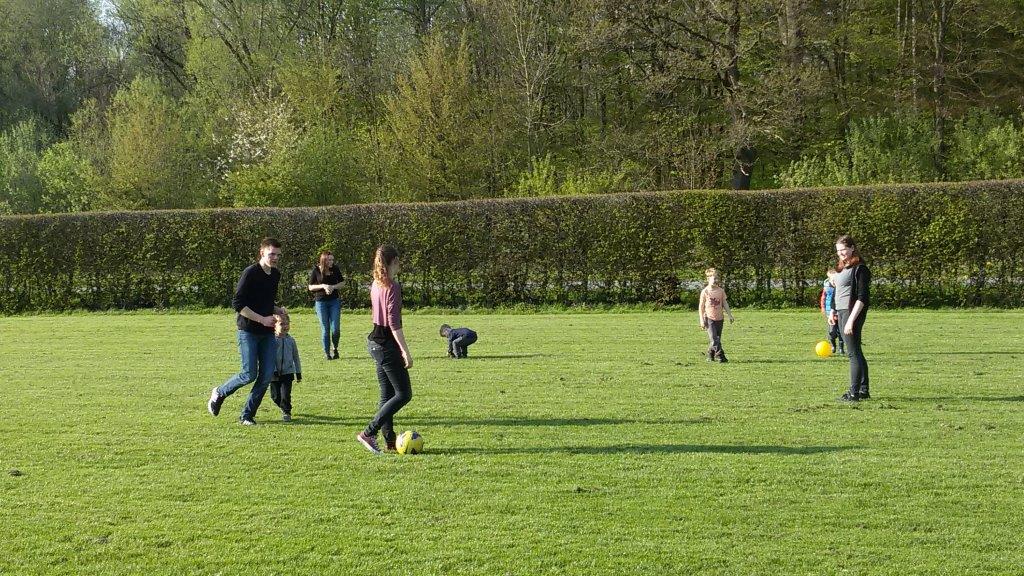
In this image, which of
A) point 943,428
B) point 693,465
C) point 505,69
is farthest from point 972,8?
point 693,465

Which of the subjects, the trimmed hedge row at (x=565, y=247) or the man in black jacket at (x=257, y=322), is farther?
the trimmed hedge row at (x=565, y=247)

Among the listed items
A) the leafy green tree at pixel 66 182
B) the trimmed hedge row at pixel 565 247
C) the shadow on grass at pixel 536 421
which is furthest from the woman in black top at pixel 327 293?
the leafy green tree at pixel 66 182

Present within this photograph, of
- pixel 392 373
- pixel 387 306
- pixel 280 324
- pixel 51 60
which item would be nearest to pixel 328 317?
pixel 280 324

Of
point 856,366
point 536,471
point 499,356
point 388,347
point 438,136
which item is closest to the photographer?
point 536,471

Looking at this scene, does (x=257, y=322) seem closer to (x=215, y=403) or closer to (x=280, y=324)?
(x=280, y=324)

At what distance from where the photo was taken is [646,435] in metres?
8.91

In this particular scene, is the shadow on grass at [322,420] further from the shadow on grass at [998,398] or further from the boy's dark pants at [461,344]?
the shadow on grass at [998,398]

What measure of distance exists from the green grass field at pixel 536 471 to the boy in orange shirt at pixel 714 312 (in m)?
0.50

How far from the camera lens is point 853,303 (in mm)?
10281

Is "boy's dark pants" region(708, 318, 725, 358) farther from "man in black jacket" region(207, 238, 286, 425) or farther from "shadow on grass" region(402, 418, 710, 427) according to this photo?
"man in black jacket" region(207, 238, 286, 425)

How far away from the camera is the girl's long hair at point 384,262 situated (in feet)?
25.8

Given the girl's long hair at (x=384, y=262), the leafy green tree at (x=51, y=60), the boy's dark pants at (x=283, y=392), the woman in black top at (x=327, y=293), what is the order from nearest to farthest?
the girl's long hair at (x=384, y=262), the boy's dark pants at (x=283, y=392), the woman in black top at (x=327, y=293), the leafy green tree at (x=51, y=60)

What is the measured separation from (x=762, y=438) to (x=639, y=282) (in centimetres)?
1551

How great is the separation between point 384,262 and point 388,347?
31.0 inches
